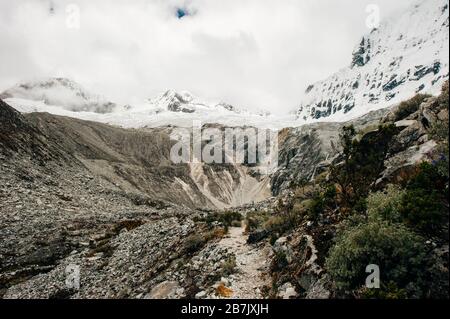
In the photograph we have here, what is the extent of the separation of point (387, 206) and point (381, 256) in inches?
110

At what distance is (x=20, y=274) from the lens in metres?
35.7

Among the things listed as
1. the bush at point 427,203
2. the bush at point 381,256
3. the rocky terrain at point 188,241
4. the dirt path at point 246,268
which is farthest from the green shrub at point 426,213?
the dirt path at point 246,268

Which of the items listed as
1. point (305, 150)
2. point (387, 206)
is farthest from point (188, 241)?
point (305, 150)

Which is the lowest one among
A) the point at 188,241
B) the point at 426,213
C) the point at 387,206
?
the point at 188,241

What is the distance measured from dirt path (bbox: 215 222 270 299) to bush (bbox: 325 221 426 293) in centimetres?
481

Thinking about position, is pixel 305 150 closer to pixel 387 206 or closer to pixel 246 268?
pixel 246 268

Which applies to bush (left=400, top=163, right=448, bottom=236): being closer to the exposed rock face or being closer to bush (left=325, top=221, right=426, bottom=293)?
bush (left=325, top=221, right=426, bottom=293)

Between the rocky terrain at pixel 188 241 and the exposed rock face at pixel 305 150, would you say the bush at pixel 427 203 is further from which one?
the exposed rock face at pixel 305 150

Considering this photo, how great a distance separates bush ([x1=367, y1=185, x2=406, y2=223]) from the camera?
1766 cm

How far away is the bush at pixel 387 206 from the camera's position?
57.9 ft

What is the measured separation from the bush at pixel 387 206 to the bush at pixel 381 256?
0.44 meters

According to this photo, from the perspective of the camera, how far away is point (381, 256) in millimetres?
16234

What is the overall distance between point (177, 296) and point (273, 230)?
28.6 ft
